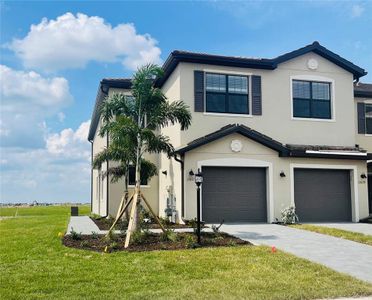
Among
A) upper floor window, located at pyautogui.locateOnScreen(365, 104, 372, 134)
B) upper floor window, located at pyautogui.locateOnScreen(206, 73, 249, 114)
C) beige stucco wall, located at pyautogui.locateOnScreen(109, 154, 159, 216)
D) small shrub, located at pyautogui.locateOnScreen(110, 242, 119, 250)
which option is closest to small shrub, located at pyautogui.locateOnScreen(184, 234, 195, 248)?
small shrub, located at pyautogui.locateOnScreen(110, 242, 119, 250)

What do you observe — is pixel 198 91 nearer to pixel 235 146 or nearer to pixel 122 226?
pixel 235 146

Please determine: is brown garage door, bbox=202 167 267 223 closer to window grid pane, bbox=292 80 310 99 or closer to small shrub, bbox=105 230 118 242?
window grid pane, bbox=292 80 310 99

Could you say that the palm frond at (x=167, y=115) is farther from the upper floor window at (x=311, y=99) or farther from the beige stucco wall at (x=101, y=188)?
the beige stucco wall at (x=101, y=188)

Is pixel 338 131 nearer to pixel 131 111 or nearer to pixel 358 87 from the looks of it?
pixel 358 87

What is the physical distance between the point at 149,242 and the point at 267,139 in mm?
7830

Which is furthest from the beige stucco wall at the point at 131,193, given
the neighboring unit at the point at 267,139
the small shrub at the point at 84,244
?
the small shrub at the point at 84,244

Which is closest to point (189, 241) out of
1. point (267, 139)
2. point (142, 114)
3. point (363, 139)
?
point (142, 114)

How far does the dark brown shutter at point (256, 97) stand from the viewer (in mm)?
19219

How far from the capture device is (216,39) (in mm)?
16641

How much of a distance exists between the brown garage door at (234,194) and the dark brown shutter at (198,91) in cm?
263

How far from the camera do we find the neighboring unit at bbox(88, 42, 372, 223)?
18125 mm

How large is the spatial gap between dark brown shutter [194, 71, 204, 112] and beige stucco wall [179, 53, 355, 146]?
0.15m

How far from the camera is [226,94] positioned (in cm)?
1897

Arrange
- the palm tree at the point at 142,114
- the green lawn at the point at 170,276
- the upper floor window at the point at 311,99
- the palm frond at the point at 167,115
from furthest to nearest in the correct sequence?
the upper floor window at the point at 311,99, the palm frond at the point at 167,115, the palm tree at the point at 142,114, the green lawn at the point at 170,276
